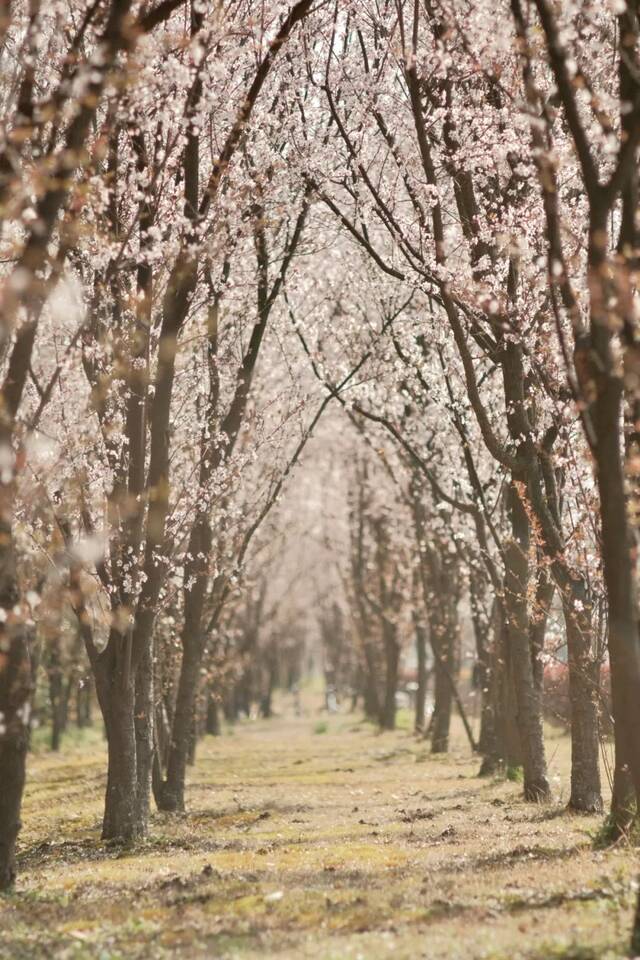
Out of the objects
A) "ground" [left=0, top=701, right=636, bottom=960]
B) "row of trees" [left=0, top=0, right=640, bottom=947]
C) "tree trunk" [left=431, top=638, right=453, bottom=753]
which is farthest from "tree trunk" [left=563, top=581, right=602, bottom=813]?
"tree trunk" [left=431, top=638, right=453, bottom=753]

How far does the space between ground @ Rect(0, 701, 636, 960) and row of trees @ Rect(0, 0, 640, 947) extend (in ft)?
3.29

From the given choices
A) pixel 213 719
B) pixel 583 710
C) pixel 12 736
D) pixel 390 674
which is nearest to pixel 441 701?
pixel 390 674

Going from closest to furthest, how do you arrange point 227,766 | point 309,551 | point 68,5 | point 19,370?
1. point 19,370
2. point 68,5
3. point 227,766
4. point 309,551

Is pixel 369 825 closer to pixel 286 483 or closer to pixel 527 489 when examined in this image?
pixel 527 489

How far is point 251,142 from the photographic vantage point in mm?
16109

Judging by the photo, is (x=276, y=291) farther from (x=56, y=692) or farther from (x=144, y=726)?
(x=56, y=692)

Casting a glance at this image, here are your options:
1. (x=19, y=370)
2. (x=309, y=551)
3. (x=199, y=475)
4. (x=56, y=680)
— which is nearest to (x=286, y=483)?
(x=199, y=475)

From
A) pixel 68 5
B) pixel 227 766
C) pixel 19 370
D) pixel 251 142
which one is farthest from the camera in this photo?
pixel 227 766

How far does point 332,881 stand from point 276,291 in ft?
32.7

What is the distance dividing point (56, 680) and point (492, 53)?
28342 millimetres

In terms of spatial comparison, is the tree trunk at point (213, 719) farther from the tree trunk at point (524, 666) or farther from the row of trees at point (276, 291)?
the tree trunk at point (524, 666)

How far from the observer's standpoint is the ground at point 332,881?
721 cm

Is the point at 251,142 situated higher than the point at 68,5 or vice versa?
the point at 251,142

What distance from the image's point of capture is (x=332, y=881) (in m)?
9.72
